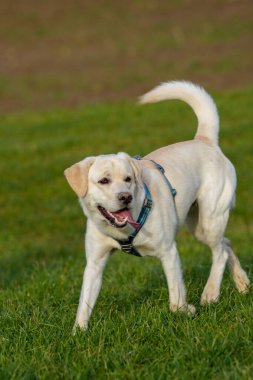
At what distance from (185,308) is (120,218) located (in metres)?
0.70

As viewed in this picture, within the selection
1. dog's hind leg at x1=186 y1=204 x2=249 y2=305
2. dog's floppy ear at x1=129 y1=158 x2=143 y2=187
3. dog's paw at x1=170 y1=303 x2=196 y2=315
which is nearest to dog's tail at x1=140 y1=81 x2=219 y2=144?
dog's hind leg at x1=186 y1=204 x2=249 y2=305

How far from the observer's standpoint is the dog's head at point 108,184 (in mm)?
4879

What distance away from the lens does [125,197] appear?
480 centimetres

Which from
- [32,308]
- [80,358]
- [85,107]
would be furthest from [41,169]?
[80,358]

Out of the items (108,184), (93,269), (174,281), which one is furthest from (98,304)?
(108,184)

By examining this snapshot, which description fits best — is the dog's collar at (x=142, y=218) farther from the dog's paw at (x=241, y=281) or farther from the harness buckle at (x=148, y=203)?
the dog's paw at (x=241, y=281)

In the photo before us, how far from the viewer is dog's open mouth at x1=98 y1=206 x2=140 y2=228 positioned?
491cm

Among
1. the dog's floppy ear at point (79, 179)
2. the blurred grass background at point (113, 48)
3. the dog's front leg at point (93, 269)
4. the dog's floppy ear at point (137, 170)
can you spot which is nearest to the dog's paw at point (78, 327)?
the dog's front leg at point (93, 269)

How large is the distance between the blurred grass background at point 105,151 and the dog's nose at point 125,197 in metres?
0.72

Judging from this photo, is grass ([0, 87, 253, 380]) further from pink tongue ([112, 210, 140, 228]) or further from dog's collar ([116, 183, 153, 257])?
pink tongue ([112, 210, 140, 228])

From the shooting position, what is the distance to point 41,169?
14.2m

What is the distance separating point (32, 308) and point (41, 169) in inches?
343

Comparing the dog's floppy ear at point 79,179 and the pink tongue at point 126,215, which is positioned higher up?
the dog's floppy ear at point 79,179

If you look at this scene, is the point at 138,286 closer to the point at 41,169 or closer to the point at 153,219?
the point at 153,219
